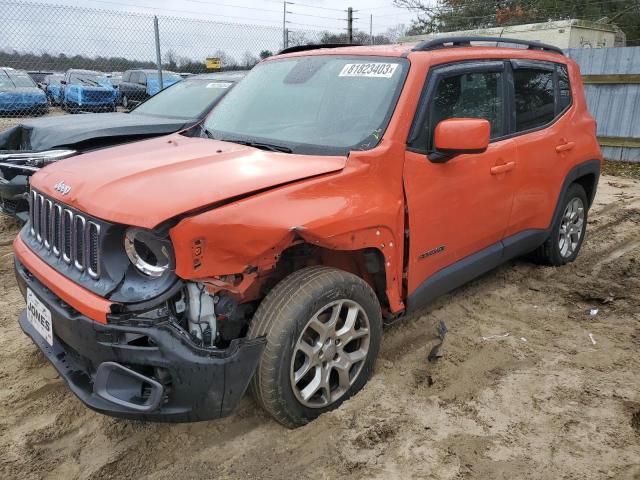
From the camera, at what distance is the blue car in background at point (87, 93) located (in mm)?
18547

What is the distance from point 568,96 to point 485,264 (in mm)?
1811

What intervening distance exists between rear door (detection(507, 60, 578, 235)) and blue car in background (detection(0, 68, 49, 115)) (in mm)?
15234

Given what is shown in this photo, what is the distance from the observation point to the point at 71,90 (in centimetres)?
1878

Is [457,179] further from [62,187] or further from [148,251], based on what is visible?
[62,187]

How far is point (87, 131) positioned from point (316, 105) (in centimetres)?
Result: 310

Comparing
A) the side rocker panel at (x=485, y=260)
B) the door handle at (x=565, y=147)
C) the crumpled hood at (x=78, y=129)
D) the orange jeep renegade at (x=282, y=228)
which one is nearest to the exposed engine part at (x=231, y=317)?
the orange jeep renegade at (x=282, y=228)

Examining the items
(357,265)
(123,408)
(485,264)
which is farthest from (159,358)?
(485,264)

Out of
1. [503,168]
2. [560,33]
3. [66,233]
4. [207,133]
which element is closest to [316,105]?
[207,133]

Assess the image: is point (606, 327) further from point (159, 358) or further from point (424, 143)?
point (159, 358)

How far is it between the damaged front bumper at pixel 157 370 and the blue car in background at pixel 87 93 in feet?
59.9

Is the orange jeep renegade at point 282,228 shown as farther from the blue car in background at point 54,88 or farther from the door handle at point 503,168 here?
the blue car in background at point 54,88

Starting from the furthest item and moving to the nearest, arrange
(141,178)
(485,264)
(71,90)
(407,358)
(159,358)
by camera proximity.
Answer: (71,90) → (485,264) → (407,358) → (141,178) → (159,358)

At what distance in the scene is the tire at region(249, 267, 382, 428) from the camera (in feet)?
7.61

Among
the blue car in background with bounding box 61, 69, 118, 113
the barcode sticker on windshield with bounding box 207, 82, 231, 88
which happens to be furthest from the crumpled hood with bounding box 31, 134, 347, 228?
the blue car in background with bounding box 61, 69, 118, 113
